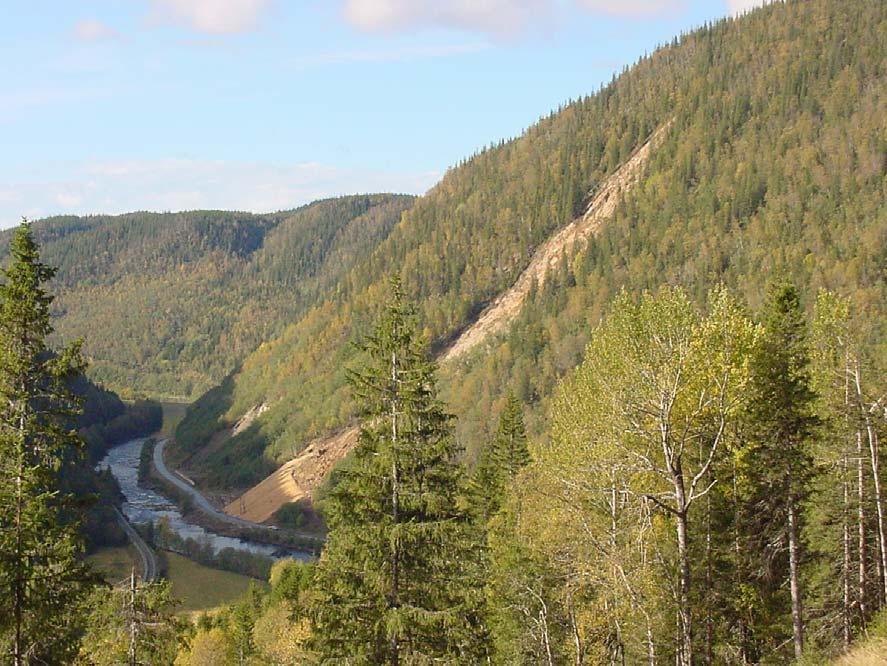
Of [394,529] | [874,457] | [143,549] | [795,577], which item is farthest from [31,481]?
[143,549]

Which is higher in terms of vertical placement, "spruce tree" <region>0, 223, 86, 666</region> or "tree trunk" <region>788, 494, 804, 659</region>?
"spruce tree" <region>0, 223, 86, 666</region>

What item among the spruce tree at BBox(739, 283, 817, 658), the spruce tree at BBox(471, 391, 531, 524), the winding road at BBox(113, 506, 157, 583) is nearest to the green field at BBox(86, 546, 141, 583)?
the winding road at BBox(113, 506, 157, 583)

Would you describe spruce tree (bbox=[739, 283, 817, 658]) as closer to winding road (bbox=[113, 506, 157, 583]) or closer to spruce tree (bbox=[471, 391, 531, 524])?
spruce tree (bbox=[471, 391, 531, 524])

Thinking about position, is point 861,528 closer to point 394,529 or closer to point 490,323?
point 394,529

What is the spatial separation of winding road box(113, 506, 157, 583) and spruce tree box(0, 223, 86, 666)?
80.0m

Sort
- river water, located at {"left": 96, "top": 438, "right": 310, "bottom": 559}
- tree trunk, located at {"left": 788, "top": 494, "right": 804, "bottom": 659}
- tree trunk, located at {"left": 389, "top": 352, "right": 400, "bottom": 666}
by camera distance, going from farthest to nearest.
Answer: river water, located at {"left": 96, "top": 438, "right": 310, "bottom": 559}
tree trunk, located at {"left": 788, "top": 494, "right": 804, "bottom": 659}
tree trunk, located at {"left": 389, "top": 352, "right": 400, "bottom": 666}

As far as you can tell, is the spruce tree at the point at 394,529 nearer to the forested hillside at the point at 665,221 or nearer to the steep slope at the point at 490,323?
the forested hillside at the point at 665,221

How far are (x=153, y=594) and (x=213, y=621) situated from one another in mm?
44582

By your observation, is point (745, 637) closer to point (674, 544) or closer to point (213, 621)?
point (674, 544)

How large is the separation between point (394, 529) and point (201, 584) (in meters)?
85.0

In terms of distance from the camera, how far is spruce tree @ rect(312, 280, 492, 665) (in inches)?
758

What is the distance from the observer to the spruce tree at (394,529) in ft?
63.2

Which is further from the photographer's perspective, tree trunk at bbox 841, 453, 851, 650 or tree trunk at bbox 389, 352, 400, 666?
tree trunk at bbox 841, 453, 851, 650

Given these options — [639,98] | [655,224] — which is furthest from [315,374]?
[639,98]
